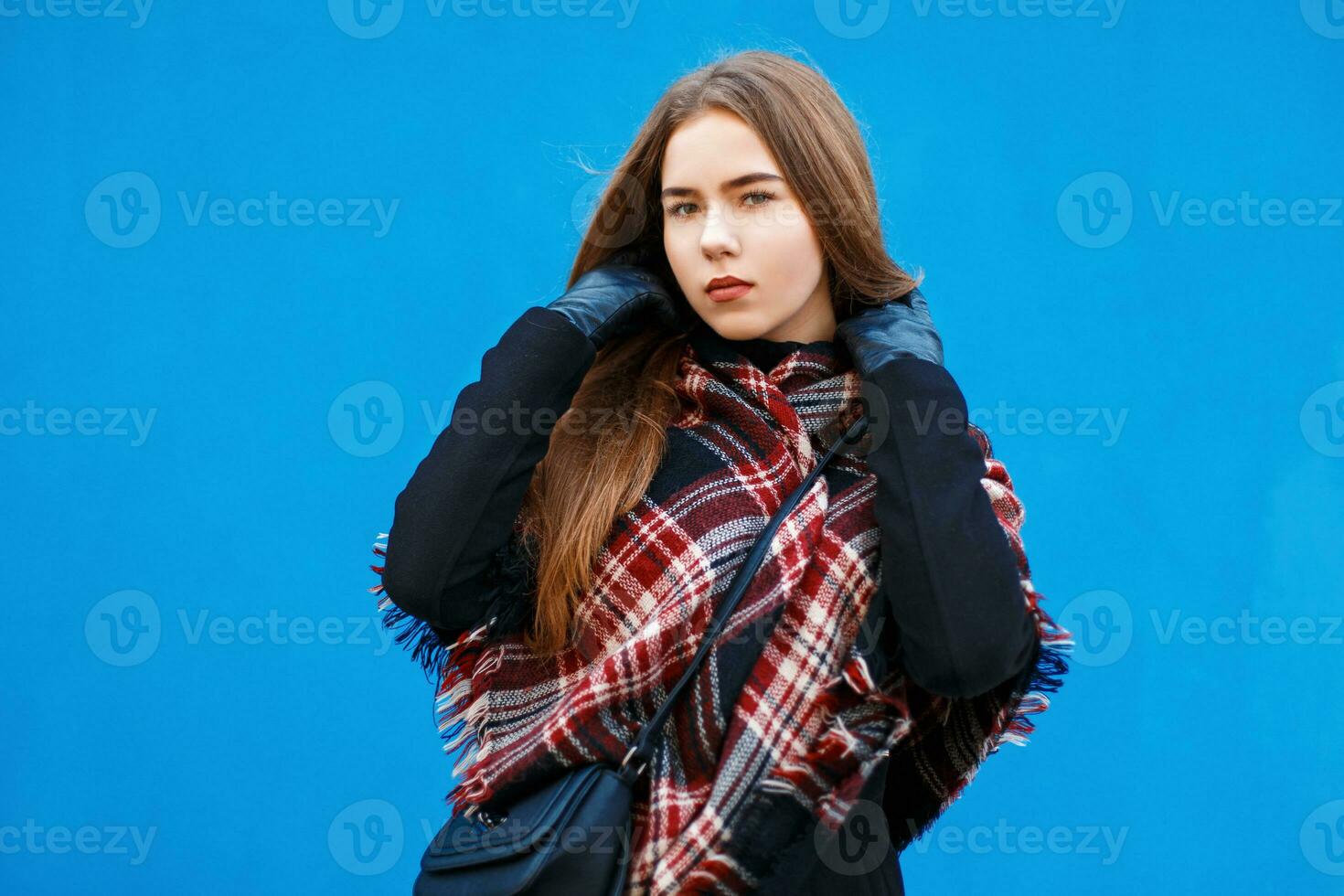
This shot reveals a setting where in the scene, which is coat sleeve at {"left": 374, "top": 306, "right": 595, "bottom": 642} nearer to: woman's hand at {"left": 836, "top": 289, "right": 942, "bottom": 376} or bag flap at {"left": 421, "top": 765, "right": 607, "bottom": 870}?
bag flap at {"left": 421, "top": 765, "right": 607, "bottom": 870}

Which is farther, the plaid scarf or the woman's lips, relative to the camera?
the woman's lips

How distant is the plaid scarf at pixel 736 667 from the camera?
1258 mm

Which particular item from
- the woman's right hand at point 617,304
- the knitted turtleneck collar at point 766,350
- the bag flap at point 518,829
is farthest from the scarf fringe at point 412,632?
the knitted turtleneck collar at point 766,350

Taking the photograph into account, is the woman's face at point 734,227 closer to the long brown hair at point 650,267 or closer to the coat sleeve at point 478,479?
the long brown hair at point 650,267

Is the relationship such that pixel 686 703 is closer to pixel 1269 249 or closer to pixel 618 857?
pixel 618 857

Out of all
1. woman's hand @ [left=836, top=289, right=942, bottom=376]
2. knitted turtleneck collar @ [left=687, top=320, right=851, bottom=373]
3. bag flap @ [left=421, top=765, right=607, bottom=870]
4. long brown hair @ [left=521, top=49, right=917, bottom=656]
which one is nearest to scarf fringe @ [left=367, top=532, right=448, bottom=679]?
long brown hair @ [left=521, top=49, right=917, bottom=656]

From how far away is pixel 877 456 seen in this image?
133cm

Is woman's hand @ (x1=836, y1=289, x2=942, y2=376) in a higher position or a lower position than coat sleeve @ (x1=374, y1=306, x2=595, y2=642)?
higher

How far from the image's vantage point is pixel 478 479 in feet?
4.28

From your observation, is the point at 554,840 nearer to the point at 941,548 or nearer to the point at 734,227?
the point at 941,548

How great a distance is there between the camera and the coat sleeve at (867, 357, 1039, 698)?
122 centimetres

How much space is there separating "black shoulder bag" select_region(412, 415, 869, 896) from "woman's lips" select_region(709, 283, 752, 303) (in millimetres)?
411

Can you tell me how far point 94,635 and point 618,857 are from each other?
1469mm

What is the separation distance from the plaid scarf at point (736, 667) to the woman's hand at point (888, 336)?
5cm
